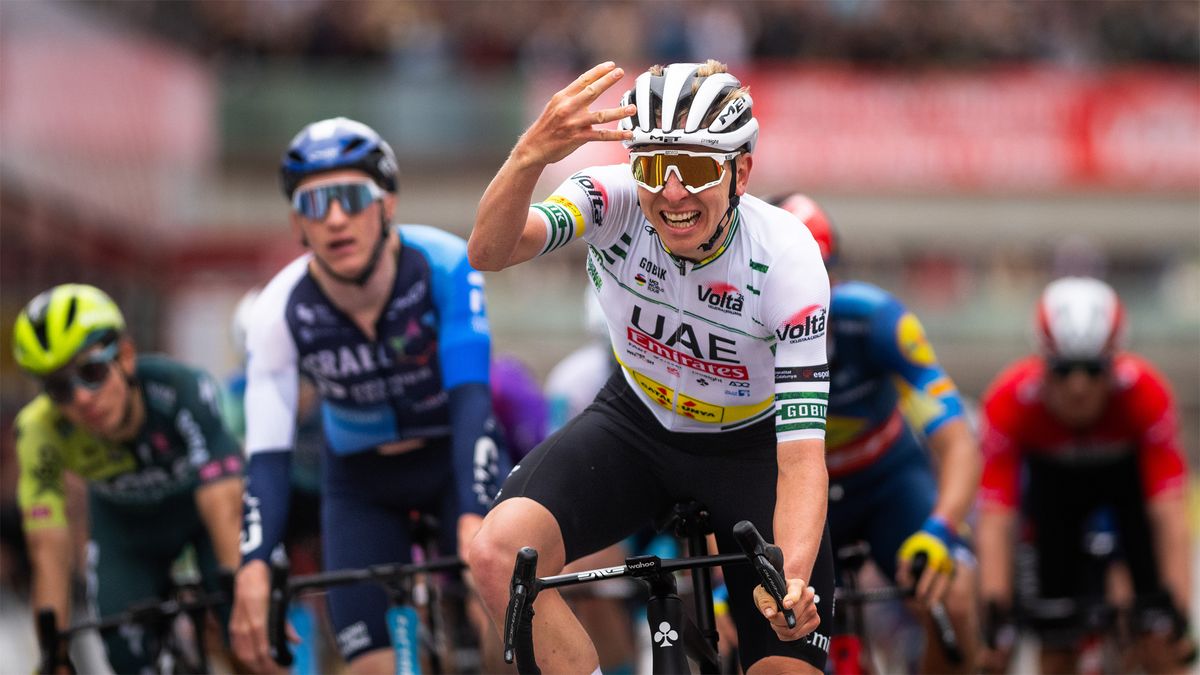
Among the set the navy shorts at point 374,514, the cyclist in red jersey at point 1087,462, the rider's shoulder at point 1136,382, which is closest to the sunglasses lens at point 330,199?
the navy shorts at point 374,514

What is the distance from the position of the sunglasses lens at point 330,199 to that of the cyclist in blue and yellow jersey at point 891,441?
183 centimetres

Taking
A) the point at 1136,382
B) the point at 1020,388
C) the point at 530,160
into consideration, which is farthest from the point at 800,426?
the point at 1136,382

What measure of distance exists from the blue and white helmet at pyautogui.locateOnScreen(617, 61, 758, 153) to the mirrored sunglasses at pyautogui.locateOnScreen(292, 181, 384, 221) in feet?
6.58

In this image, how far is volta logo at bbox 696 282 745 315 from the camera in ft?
18.4

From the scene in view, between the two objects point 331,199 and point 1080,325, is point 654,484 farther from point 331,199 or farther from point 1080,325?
point 1080,325

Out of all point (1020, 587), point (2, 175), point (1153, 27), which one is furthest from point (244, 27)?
point (1020, 587)

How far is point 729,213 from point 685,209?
0.21 metres

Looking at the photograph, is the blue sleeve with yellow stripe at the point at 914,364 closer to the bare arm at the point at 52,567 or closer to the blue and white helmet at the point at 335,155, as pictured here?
the blue and white helmet at the point at 335,155

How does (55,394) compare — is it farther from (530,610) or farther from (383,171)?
(530,610)

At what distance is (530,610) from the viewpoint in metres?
5.15

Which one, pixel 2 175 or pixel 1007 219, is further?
pixel 1007 219

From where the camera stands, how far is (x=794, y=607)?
16.4ft

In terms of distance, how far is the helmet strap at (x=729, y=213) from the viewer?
5465 millimetres

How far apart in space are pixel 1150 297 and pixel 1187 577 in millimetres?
20248
